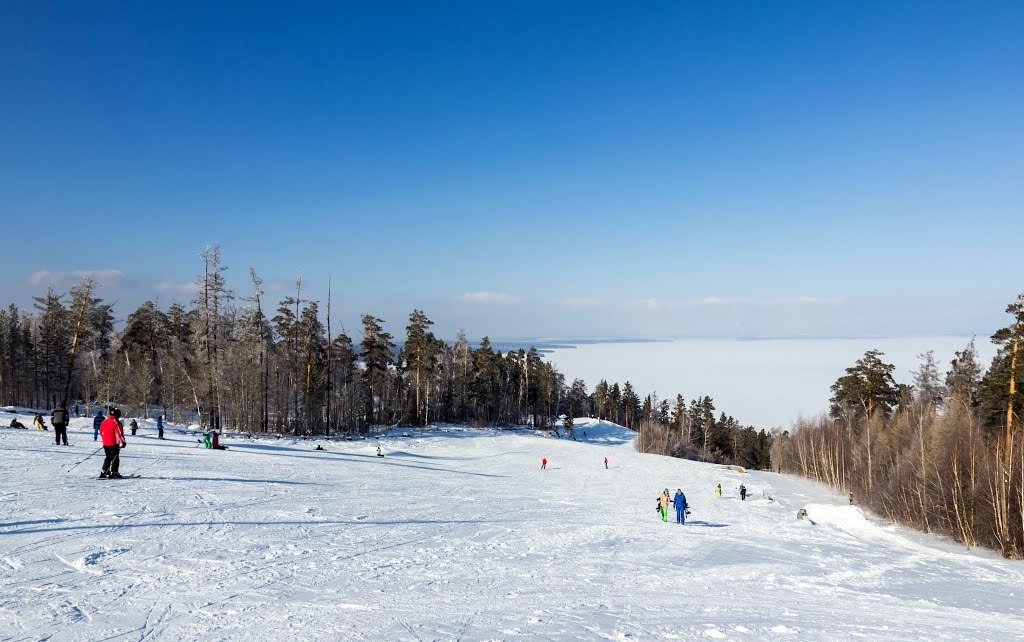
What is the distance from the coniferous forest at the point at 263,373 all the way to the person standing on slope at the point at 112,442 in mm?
26846

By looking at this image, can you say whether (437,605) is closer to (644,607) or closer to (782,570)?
(644,607)

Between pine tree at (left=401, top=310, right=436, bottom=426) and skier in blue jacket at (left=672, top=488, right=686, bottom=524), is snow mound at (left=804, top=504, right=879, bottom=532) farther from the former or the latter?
pine tree at (left=401, top=310, right=436, bottom=426)

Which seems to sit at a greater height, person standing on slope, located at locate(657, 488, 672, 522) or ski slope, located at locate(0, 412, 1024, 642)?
ski slope, located at locate(0, 412, 1024, 642)

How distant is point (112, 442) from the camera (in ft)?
50.6

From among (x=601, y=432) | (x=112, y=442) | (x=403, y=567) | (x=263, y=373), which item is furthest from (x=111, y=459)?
(x=601, y=432)

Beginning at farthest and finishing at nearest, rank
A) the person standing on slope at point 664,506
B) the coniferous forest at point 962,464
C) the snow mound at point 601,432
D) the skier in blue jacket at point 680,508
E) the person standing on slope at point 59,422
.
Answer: the snow mound at point 601,432, the coniferous forest at point 962,464, the person standing on slope at point 664,506, the skier in blue jacket at point 680,508, the person standing on slope at point 59,422

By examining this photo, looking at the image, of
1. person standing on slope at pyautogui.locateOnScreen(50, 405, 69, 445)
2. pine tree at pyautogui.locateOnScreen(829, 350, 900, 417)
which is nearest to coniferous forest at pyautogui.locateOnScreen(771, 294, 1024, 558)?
pine tree at pyautogui.locateOnScreen(829, 350, 900, 417)

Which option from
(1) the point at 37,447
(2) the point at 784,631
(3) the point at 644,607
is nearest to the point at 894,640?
(2) the point at 784,631

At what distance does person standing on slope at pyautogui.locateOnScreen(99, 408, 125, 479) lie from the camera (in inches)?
592

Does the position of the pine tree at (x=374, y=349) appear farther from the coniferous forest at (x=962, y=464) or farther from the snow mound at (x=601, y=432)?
the coniferous forest at (x=962, y=464)

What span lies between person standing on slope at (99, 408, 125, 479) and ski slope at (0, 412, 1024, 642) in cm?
67

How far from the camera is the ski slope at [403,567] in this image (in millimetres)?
7438

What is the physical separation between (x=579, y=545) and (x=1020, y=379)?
97.6 ft

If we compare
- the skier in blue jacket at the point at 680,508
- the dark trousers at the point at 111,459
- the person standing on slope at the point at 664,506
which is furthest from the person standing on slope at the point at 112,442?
the skier in blue jacket at the point at 680,508
